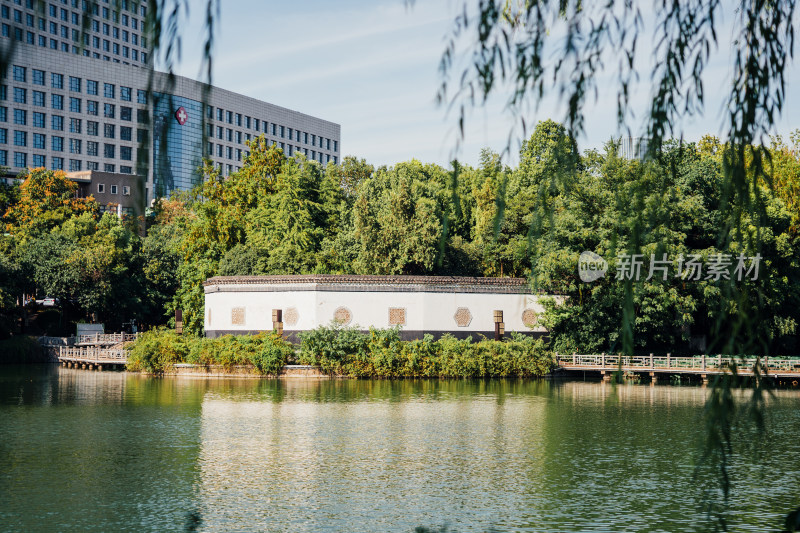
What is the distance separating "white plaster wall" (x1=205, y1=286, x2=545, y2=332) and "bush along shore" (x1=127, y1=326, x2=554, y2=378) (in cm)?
87

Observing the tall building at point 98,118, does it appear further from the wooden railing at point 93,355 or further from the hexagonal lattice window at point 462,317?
the hexagonal lattice window at point 462,317

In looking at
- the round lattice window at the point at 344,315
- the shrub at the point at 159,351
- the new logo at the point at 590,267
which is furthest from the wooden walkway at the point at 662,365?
the shrub at the point at 159,351

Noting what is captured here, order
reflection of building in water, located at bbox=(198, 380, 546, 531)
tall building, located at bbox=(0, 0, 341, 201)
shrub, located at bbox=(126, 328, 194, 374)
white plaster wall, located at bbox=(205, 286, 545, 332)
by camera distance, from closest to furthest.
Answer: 1. reflection of building in water, located at bbox=(198, 380, 546, 531)
2. white plaster wall, located at bbox=(205, 286, 545, 332)
3. shrub, located at bbox=(126, 328, 194, 374)
4. tall building, located at bbox=(0, 0, 341, 201)

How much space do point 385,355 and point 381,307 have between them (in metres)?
2.51

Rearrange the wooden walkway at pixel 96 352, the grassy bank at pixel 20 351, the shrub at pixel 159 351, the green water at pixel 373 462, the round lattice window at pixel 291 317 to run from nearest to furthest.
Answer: the green water at pixel 373 462
the round lattice window at pixel 291 317
the shrub at pixel 159 351
the wooden walkway at pixel 96 352
the grassy bank at pixel 20 351

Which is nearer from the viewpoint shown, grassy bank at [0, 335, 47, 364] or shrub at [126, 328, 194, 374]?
shrub at [126, 328, 194, 374]

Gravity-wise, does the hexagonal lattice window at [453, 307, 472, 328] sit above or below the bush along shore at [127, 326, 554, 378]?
above

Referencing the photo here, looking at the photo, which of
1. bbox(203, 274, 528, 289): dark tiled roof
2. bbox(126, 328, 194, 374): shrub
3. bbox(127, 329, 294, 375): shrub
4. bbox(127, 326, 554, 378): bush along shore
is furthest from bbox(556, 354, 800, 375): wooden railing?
bbox(126, 328, 194, 374): shrub

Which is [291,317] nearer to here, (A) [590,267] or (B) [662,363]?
(A) [590,267]

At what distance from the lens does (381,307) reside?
3581 cm

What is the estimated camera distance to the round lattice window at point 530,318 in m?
36.4

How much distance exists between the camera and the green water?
45.1 feet

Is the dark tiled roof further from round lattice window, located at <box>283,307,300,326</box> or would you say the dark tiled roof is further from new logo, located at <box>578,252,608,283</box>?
new logo, located at <box>578,252,608,283</box>

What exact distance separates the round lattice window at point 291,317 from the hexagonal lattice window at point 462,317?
647cm
